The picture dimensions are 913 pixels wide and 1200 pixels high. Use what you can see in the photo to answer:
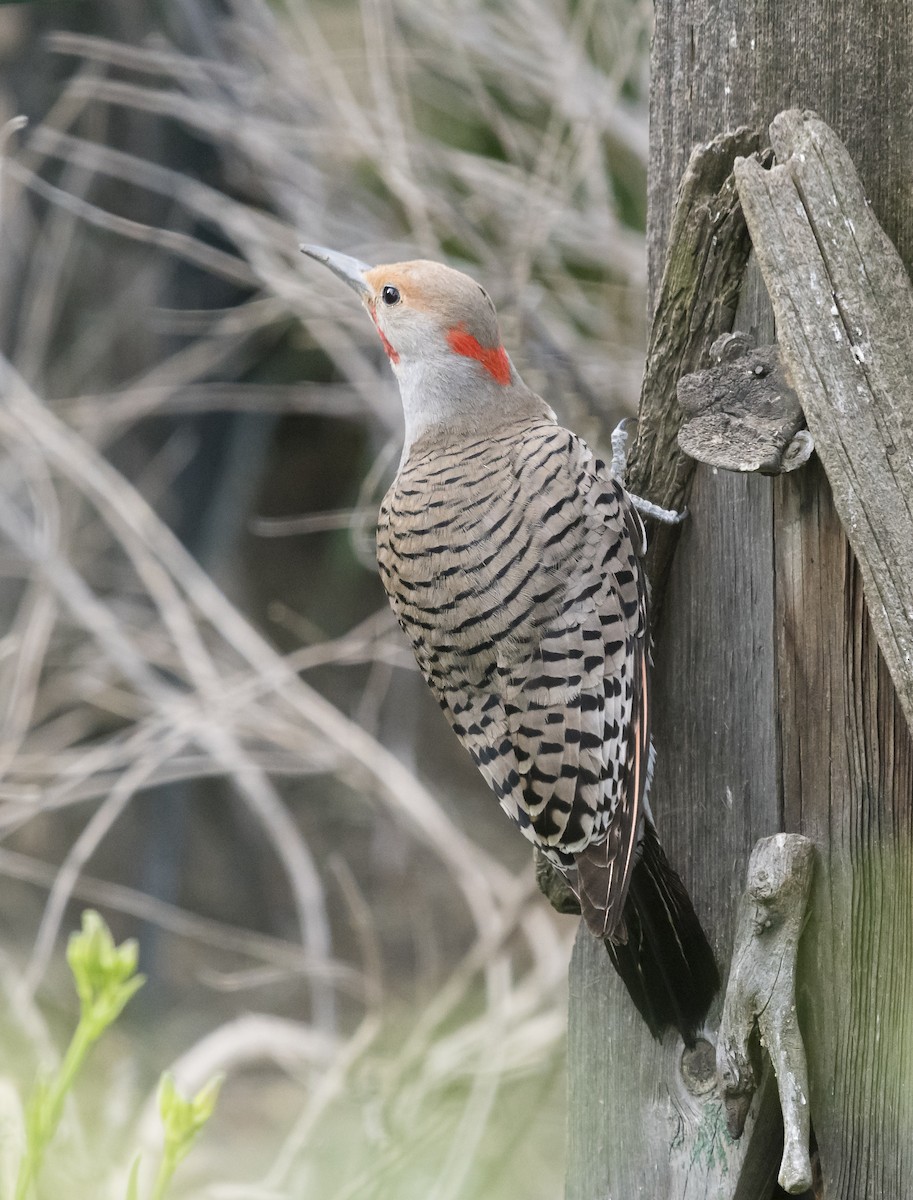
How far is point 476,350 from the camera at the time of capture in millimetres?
1866

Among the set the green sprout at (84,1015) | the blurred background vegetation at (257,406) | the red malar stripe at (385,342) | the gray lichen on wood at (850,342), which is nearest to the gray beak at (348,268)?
the red malar stripe at (385,342)

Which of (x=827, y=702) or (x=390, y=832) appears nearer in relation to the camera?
(x=827, y=702)

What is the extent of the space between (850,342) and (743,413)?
15 cm

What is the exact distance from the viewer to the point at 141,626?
3.88 m

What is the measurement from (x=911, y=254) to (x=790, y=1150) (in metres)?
1.04

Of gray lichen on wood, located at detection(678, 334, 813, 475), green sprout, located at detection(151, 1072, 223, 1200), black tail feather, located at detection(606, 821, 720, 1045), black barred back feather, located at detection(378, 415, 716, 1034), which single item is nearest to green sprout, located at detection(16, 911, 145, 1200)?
green sprout, located at detection(151, 1072, 223, 1200)

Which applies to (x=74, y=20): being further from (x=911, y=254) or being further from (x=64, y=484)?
(x=911, y=254)

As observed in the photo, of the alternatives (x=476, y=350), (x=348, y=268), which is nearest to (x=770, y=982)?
(x=476, y=350)

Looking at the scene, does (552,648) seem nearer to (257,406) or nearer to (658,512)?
(658,512)

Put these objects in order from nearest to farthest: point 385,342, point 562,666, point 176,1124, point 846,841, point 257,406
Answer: point 176,1124, point 846,841, point 562,666, point 385,342, point 257,406

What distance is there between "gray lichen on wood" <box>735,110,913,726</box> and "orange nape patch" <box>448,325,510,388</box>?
529 mm

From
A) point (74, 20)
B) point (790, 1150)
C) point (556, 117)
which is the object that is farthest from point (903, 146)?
point (74, 20)

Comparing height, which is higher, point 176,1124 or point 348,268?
point 348,268

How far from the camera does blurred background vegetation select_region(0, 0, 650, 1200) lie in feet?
9.37
